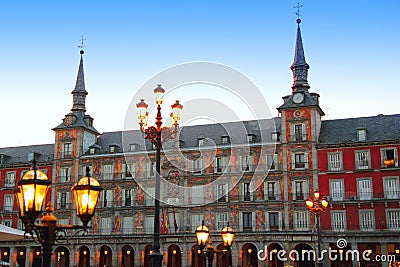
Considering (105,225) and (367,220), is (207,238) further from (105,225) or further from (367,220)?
(105,225)

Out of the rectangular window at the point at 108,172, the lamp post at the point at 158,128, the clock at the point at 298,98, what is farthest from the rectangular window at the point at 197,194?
the lamp post at the point at 158,128

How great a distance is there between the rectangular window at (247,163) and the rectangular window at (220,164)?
1569 millimetres

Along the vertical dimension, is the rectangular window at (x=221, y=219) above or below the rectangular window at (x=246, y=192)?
below

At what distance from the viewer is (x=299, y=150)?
5038cm

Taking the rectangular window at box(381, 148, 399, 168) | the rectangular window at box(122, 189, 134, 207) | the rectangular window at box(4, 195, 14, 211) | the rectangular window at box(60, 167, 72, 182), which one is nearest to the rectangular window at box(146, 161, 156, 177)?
the rectangular window at box(122, 189, 134, 207)

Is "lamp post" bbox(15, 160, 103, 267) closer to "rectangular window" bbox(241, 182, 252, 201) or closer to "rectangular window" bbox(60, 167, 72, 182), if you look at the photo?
"rectangular window" bbox(241, 182, 252, 201)

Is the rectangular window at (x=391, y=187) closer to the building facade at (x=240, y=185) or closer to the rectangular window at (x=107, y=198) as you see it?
the building facade at (x=240, y=185)

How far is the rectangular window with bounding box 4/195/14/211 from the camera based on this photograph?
59.7 m

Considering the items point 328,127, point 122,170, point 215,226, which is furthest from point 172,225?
point 328,127

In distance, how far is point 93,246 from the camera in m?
55.2

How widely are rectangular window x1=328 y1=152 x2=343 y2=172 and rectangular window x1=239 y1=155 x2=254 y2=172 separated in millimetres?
7642

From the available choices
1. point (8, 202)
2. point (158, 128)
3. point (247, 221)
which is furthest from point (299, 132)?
point (158, 128)

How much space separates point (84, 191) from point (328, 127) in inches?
1800

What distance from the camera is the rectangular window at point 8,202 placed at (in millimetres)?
59719
